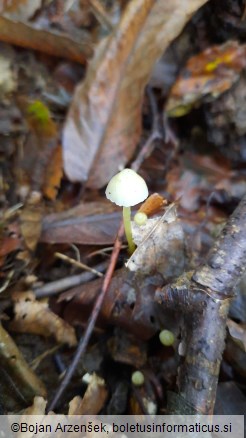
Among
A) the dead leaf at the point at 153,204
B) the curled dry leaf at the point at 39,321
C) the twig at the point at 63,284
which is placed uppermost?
the dead leaf at the point at 153,204

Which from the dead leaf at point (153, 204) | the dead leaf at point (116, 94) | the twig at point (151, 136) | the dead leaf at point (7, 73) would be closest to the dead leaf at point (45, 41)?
the dead leaf at point (7, 73)

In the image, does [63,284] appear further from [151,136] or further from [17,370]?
[151,136]

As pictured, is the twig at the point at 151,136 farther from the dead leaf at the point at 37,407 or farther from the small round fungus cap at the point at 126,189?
the dead leaf at the point at 37,407

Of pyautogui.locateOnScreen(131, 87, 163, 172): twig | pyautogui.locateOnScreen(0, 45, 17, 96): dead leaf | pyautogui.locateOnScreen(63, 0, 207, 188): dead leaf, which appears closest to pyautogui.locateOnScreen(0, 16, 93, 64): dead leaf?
pyautogui.locateOnScreen(0, 45, 17, 96): dead leaf

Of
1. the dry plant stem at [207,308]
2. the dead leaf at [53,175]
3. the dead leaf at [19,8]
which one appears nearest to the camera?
the dry plant stem at [207,308]

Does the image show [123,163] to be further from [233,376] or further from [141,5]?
[233,376]

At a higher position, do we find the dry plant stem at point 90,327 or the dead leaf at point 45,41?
the dead leaf at point 45,41

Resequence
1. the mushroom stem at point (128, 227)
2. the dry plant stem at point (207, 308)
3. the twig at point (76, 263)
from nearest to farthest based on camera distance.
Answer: the dry plant stem at point (207, 308) < the mushroom stem at point (128, 227) < the twig at point (76, 263)
